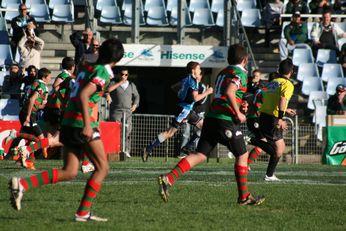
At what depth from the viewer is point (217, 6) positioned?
28219 mm

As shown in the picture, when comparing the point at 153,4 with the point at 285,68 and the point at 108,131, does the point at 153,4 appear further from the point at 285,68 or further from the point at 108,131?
the point at 285,68

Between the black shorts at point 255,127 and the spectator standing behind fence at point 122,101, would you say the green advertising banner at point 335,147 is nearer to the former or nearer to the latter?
the spectator standing behind fence at point 122,101

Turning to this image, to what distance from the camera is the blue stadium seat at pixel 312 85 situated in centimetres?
2617

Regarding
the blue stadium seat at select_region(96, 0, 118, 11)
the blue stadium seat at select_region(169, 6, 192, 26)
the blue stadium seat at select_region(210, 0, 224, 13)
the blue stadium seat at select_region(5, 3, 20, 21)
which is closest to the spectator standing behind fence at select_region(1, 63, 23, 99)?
the blue stadium seat at select_region(5, 3, 20, 21)

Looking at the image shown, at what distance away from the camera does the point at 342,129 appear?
75.8ft

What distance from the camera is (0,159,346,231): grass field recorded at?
392 inches

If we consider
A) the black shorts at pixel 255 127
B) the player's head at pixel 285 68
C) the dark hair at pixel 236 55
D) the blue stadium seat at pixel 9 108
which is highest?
A: the dark hair at pixel 236 55

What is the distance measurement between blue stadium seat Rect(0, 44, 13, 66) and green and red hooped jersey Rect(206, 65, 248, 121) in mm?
13847

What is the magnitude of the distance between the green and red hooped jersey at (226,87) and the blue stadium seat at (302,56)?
1498 cm

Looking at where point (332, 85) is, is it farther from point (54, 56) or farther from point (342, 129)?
point (54, 56)

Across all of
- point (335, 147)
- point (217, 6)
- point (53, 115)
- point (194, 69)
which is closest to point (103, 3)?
point (217, 6)

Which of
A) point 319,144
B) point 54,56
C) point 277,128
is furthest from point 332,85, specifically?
point 277,128

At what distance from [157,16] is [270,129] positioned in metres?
11.8

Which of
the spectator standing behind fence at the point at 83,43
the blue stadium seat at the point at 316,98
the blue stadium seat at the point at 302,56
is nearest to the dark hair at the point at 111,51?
the spectator standing behind fence at the point at 83,43
